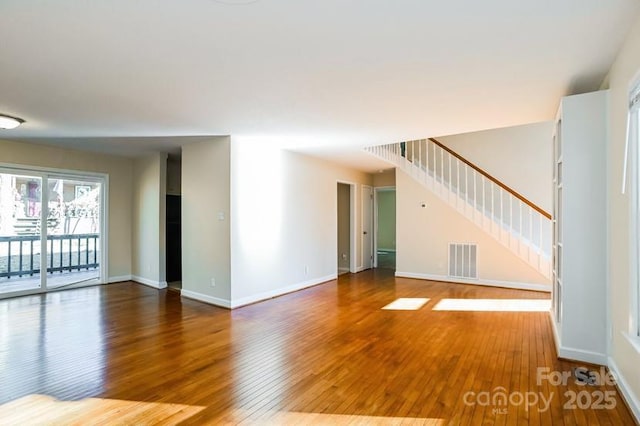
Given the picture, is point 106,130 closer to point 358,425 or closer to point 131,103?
point 131,103

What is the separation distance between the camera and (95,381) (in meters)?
2.68

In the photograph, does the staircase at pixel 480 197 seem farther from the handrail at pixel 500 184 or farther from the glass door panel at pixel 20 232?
the glass door panel at pixel 20 232

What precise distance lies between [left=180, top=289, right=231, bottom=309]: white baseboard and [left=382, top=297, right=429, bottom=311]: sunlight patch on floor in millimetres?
2314

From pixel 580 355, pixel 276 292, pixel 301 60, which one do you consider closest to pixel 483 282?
pixel 580 355

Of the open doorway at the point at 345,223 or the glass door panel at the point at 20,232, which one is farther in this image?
the open doorway at the point at 345,223

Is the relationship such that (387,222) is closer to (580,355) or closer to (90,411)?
(580,355)

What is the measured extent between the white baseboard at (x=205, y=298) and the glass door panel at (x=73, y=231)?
2.37 m

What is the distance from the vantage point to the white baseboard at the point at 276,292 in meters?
4.87

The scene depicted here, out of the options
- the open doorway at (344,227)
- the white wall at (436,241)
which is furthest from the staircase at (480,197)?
the open doorway at (344,227)

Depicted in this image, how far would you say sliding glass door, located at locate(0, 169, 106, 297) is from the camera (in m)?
5.45

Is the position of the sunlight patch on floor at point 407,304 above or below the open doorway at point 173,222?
below

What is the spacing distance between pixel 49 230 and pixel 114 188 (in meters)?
1.31

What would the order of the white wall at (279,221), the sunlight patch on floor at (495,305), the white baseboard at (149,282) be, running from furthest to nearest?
the white baseboard at (149,282)
the white wall at (279,221)
the sunlight patch on floor at (495,305)

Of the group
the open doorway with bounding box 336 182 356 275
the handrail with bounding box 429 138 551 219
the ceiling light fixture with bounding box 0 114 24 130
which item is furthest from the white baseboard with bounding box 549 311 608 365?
the ceiling light fixture with bounding box 0 114 24 130
